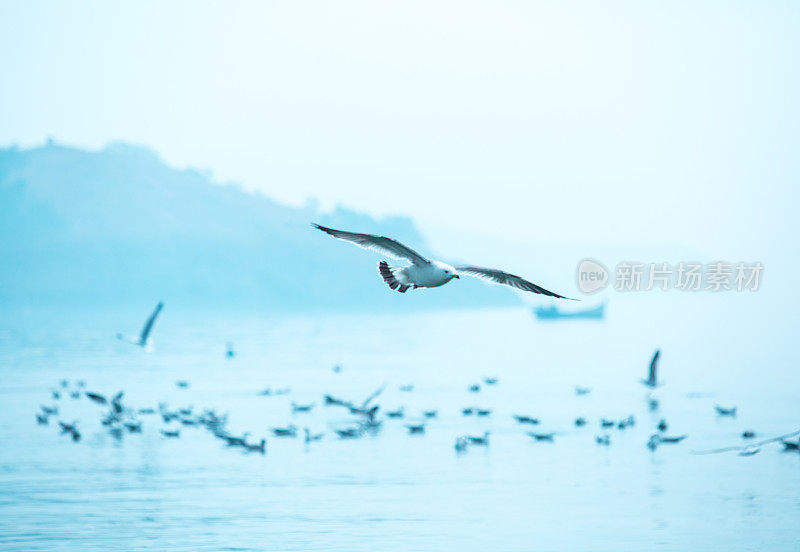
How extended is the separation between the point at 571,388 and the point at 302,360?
23.1 metres

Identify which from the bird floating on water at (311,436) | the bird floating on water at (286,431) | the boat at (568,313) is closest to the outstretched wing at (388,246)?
the bird floating on water at (311,436)

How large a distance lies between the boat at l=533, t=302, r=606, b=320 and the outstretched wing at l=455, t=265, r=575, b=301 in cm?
13857

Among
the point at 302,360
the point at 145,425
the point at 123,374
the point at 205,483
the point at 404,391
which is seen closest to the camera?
the point at 205,483

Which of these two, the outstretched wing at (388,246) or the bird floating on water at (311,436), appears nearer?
the outstretched wing at (388,246)

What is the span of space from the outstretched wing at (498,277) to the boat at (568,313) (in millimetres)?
138567

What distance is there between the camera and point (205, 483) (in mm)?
28203

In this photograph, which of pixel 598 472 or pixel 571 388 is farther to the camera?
pixel 571 388

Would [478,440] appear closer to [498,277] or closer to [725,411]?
[725,411]

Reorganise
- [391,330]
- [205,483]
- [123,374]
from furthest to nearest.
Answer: [391,330]
[123,374]
[205,483]

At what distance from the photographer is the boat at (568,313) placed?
153 metres

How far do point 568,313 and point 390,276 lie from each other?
14884 cm

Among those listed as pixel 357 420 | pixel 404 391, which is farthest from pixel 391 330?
pixel 357 420

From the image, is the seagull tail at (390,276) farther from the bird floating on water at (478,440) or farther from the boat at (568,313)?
the boat at (568,313)

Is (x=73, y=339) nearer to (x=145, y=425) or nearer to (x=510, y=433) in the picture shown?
(x=145, y=425)
